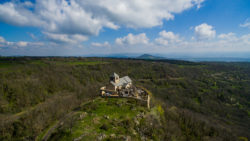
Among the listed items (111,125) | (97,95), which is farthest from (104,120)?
(97,95)

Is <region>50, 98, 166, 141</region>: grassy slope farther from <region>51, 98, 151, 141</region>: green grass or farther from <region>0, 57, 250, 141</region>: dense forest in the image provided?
<region>0, 57, 250, 141</region>: dense forest

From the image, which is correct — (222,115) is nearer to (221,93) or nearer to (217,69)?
(221,93)

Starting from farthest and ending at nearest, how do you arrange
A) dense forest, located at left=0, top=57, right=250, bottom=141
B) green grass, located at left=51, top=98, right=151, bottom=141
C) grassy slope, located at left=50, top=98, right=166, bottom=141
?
dense forest, located at left=0, top=57, right=250, bottom=141 < green grass, located at left=51, top=98, right=151, bottom=141 < grassy slope, located at left=50, top=98, right=166, bottom=141

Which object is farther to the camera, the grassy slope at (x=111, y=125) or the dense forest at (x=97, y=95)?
the dense forest at (x=97, y=95)

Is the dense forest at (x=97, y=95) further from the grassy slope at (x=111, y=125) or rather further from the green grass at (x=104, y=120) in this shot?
the green grass at (x=104, y=120)

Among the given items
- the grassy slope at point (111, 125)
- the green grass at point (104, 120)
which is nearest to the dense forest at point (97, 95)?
the grassy slope at point (111, 125)

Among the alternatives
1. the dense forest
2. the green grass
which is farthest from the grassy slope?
the dense forest

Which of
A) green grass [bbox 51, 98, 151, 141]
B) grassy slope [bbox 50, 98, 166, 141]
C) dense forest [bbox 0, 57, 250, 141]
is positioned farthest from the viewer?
dense forest [bbox 0, 57, 250, 141]

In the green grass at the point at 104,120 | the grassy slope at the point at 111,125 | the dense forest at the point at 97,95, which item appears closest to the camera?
the grassy slope at the point at 111,125

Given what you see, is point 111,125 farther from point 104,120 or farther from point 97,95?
point 97,95
